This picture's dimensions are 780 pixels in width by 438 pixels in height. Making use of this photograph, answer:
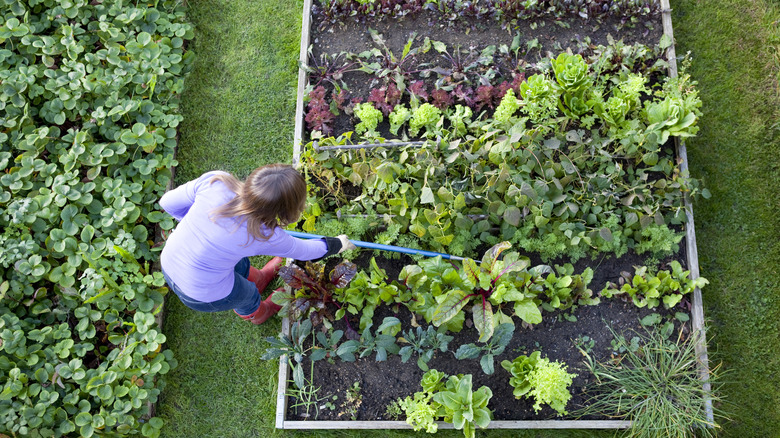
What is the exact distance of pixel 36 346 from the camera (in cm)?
341

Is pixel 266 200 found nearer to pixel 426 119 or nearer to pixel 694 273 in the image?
pixel 426 119

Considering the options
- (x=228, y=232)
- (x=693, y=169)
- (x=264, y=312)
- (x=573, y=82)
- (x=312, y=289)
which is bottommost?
(x=264, y=312)

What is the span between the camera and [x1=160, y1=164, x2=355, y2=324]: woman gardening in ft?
7.54

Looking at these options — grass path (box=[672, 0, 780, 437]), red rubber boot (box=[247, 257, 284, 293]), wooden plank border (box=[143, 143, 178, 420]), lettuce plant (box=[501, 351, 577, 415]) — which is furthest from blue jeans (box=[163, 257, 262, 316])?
grass path (box=[672, 0, 780, 437])

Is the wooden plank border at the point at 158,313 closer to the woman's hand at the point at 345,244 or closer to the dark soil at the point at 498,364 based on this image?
the dark soil at the point at 498,364

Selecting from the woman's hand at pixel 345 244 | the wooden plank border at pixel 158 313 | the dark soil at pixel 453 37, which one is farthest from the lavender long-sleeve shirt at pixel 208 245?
the dark soil at pixel 453 37

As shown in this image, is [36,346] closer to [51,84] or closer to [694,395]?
[51,84]

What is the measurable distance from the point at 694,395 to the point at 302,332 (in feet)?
8.31

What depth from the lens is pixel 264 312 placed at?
3.59 metres

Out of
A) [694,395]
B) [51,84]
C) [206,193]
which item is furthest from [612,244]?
[51,84]

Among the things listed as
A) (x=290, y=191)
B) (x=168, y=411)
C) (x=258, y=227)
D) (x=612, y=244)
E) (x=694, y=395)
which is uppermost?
(x=290, y=191)

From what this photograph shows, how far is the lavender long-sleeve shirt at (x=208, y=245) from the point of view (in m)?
2.48

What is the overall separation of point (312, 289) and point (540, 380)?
5.07ft

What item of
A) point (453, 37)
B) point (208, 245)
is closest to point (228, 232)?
point (208, 245)
